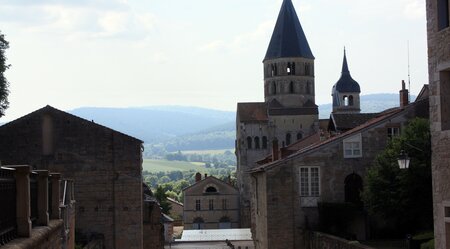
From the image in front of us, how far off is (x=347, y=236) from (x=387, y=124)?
6621mm

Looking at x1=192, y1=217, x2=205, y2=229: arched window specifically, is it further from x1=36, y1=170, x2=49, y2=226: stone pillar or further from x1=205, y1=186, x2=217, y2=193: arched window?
x1=36, y1=170, x2=49, y2=226: stone pillar

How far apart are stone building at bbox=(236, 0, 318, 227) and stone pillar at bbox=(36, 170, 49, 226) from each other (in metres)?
99.7

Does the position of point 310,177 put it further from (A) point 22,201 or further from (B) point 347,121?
(A) point 22,201

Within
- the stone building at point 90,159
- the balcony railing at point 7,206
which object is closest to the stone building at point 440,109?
the balcony railing at point 7,206

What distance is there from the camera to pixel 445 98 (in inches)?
657

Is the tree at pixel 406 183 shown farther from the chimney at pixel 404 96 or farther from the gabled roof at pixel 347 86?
the gabled roof at pixel 347 86

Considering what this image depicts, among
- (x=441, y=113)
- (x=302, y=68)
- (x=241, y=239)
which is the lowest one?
(x=241, y=239)

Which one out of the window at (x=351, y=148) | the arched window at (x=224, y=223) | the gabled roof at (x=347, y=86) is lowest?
the arched window at (x=224, y=223)

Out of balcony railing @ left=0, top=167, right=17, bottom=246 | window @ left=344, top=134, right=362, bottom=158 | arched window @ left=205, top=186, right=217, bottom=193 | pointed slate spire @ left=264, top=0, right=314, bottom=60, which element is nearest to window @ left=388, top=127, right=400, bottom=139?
window @ left=344, top=134, right=362, bottom=158

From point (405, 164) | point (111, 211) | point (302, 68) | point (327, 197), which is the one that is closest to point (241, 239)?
point (327, 197)

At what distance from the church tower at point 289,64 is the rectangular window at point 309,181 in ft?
250

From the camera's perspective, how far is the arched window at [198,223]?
121444mm

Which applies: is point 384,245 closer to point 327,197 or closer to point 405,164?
point 327,197

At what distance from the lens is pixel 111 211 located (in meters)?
40.0
